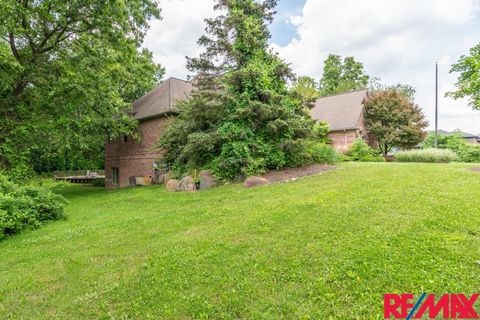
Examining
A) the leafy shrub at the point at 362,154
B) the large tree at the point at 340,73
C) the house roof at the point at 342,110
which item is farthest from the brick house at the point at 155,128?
the large tree at the point at 340,73

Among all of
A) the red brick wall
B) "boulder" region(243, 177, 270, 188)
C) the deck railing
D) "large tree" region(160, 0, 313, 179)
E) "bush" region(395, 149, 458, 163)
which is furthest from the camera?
the deck railing

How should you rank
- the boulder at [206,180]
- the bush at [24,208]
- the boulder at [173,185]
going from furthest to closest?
1. the boulder at [173,185]
2. the boulder at [206,180]
3. the bush at [24,208]

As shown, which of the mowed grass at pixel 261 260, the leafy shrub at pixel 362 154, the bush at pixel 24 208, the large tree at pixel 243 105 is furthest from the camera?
the leafy shrub at pixel 362 154

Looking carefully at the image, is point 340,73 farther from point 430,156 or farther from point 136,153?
point 136,153

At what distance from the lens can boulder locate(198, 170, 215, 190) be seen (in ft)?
34.1

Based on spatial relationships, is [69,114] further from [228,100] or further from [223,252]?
[223,252]

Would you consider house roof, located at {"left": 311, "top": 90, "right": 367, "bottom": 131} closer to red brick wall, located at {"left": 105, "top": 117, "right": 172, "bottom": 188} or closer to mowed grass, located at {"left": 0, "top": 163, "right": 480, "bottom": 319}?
red brick wall, located at {"left": 105, "top": 117, "right": 172, "bottom": 188}

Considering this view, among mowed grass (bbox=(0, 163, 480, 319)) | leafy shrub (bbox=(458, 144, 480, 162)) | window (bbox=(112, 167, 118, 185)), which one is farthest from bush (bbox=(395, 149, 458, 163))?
window (bbox=(112, 167, 118, 185))

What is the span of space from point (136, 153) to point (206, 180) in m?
10.4

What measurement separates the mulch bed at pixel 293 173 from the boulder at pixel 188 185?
301 centimetres

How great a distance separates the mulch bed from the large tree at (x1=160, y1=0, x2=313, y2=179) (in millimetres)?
397

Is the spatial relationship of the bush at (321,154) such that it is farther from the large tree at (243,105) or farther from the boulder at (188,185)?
the boulder at (188,185)

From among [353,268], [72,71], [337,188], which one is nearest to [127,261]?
[353,268]

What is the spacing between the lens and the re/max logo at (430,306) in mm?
2330
